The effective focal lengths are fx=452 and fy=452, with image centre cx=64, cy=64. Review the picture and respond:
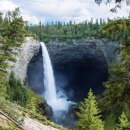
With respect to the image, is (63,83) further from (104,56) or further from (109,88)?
(109,88)

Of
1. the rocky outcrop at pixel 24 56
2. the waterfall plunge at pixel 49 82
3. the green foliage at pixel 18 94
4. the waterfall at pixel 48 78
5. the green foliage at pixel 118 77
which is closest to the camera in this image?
the green foliage at pixel 118 77

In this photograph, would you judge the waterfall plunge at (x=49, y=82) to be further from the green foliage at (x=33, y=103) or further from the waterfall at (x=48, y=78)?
the green foliage at (x=33, y=103)

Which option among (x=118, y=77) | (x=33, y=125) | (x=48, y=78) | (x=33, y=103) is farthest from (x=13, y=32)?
(x=48, y=78)

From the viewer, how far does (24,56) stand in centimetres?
12050

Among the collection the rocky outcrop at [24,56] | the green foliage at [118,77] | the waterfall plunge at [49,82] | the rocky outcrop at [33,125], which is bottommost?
the waterfall plunge at [49,82]

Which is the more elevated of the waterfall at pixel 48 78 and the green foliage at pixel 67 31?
the green foliage at pixel 67 31

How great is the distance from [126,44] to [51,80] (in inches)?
4581

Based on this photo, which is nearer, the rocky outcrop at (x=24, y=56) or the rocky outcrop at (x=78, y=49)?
the rocky outcrop at (x=24, y=56)

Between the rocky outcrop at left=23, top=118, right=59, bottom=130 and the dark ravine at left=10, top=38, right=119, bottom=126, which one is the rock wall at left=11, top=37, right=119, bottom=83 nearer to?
the dark ravine at left=10, top=38, right=119, bottom=126

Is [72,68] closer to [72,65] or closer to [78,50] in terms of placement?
[72,65]

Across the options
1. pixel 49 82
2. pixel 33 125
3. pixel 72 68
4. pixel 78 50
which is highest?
pixel 33 125

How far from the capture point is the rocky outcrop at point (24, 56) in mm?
117125

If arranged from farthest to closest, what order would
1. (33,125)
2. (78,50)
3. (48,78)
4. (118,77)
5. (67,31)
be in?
1. (67,31)
2. (78,50)
3. (48,78)
4. (33,125)
5. (118,77)

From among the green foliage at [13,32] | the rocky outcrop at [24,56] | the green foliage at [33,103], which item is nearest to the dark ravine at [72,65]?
the rocky outcrop at [24,56]
